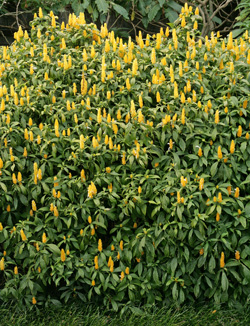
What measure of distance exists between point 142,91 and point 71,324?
195cm

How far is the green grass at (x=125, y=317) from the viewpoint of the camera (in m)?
3.86

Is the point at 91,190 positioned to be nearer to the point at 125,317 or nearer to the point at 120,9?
the point at 125,317

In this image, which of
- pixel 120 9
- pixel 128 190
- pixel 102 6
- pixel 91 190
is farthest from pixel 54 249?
pixel 120 9

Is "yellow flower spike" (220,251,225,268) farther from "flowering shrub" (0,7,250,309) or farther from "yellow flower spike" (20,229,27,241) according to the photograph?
"yellow flower spike" (20,229,27,241)

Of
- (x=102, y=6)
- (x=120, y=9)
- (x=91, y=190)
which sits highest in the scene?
(x=102, y=6)

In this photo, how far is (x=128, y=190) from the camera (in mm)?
3984

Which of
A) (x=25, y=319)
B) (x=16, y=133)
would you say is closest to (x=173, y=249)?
(x=25, y=319)

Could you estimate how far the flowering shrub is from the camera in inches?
154

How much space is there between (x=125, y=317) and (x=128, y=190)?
3.14ft

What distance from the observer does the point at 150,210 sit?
4047 mm

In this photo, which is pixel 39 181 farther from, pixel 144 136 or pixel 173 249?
pixel 173 249

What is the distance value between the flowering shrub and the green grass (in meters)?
0.10

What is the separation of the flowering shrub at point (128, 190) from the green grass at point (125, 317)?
100mm

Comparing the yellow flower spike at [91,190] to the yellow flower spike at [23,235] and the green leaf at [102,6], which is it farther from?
the green leaf at [102,6]
